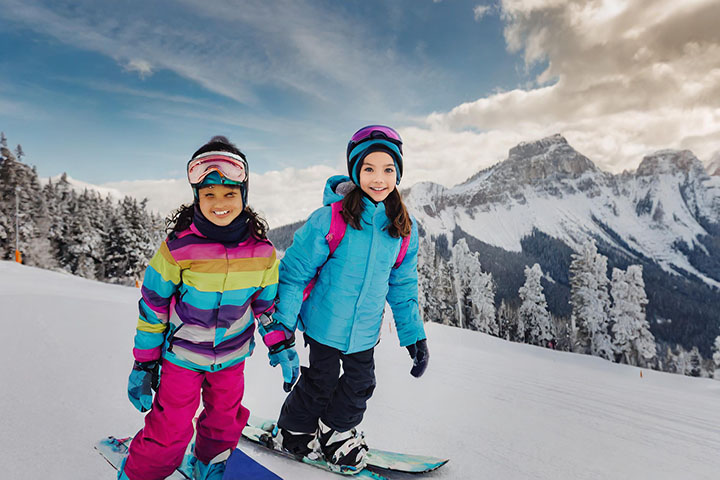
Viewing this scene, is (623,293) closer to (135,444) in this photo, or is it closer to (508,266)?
(135,444)

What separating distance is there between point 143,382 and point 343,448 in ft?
5.06

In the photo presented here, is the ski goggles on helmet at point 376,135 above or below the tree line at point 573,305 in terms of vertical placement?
above

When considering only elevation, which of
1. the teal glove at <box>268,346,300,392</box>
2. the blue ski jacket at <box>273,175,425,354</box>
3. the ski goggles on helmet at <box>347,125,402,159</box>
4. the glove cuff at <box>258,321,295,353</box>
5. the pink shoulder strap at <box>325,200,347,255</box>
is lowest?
the teal glove at <box>268,346,300,392</box>

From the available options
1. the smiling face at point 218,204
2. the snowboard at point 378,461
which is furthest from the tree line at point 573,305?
the smiling face at point 218,204

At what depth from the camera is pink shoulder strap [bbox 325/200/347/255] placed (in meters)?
2.60

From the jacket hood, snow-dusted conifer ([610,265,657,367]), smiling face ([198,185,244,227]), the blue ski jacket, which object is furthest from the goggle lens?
snow-dusted conifer ([610,265,657,367])

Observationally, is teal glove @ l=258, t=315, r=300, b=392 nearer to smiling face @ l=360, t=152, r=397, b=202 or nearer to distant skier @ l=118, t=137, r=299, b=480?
distant skier @ l=118, t=137, r=299, b=480

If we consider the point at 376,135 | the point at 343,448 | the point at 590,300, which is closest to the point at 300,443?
the point at 343,448

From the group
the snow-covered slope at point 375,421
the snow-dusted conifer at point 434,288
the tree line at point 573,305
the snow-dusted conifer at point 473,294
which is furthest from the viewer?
the snow-dusted conifer at point 473,294

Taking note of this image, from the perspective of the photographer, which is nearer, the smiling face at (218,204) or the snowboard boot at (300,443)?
the smiling face at (218,204)

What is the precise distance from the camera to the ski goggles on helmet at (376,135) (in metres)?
2.68

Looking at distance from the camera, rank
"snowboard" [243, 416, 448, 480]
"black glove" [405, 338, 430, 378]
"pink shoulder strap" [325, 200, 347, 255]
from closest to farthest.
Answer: "pink shoulder strap" [325, 200, 347, 255]
"snowboard" [243, 416, 448, 480]
"black glove" [405, 338, 430, 378]

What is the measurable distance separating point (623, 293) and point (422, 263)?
16393 millimetres

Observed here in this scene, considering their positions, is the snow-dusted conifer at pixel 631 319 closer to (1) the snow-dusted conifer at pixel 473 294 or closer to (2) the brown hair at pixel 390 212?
(1) the snow-dusted conifer at pixel 473 294
